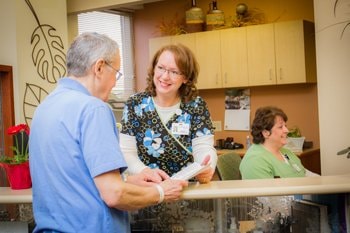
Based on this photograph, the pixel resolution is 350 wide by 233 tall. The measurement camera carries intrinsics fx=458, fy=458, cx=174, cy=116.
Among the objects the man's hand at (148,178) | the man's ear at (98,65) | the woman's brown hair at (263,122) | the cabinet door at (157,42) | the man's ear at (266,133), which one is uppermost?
the cabinet door at (157,42)

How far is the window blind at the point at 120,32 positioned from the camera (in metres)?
5.47

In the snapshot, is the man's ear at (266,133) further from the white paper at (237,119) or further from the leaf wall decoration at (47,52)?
the white paper at (237,119)

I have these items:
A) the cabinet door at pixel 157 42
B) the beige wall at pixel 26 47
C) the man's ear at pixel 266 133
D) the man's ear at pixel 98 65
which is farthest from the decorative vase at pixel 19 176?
the cabinet door at pixel 157 42

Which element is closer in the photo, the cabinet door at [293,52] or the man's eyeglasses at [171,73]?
the man's eyeglasses at [171,73]

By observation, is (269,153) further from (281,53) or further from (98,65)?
(281,53)

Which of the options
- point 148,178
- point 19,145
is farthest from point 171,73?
point 19,145

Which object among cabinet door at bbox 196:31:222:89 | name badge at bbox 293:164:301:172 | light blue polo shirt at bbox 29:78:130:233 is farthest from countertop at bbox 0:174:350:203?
cabinet door at bbox 196:31:222:89

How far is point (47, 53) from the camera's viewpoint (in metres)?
4.11

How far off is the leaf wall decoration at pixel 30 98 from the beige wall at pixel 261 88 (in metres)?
2.19

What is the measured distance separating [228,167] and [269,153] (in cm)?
46

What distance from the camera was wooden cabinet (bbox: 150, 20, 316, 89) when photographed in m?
4.71

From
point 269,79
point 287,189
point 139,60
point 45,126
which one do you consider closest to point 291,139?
point 269,79

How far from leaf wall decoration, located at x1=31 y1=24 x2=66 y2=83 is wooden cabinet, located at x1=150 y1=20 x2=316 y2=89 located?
164 cm

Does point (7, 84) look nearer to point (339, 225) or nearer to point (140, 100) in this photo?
point (140, 100)
